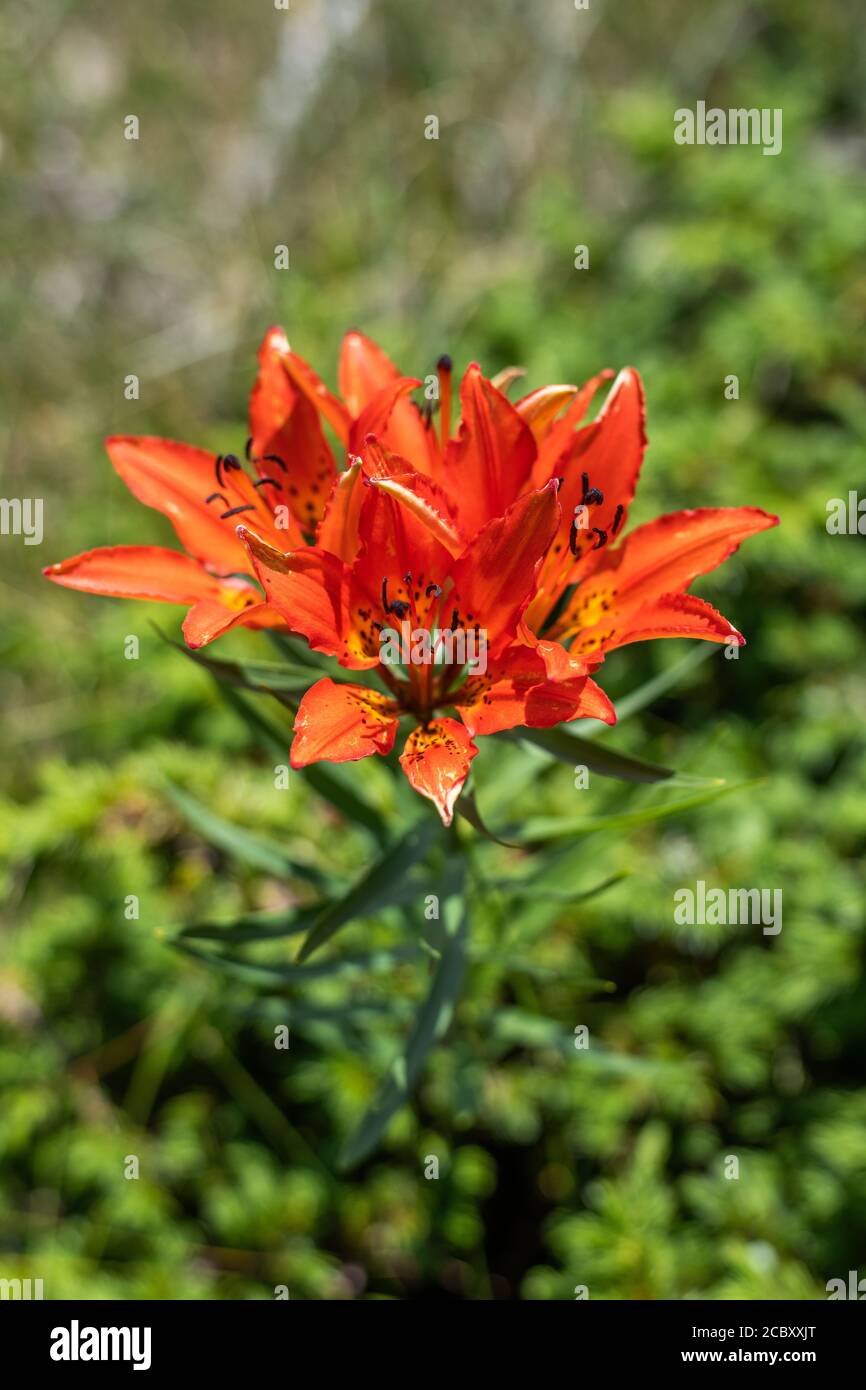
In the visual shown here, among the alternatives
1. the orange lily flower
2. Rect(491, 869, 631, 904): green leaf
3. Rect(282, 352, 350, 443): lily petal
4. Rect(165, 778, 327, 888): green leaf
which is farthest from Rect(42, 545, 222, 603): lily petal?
Rect(491, 869, 631, 904): green leaf

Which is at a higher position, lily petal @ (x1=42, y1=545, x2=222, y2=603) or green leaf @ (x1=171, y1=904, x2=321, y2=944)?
lily petal @ (x1=42, y1=545, x2=222, y2=603)

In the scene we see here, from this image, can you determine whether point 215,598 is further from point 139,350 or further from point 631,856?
point 139,350

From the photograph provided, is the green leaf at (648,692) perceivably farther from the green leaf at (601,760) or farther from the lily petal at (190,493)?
the lily petal at (190,493)

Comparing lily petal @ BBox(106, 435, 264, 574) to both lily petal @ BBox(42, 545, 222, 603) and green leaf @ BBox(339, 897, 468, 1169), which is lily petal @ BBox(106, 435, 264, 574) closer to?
lily petal @ BBox(42, 545, 222, 603)

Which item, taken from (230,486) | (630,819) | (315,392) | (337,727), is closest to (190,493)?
(230,486)

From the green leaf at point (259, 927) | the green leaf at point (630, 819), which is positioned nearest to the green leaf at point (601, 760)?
the green leaf at point (630, 819)
